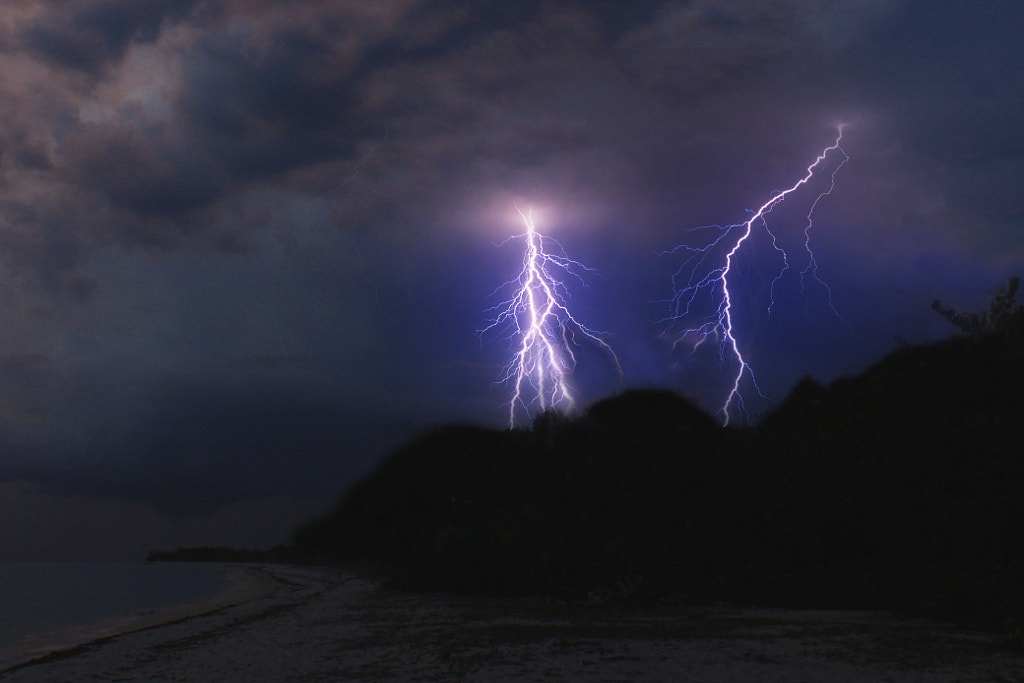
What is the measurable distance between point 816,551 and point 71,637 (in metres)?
17.0

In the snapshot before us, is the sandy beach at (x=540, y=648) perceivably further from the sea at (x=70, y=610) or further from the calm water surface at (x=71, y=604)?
the calm water surface at (x=71, y=604)

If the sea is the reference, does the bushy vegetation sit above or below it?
above

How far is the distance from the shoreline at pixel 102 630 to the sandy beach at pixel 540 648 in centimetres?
17

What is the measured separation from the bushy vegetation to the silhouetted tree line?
5 cm

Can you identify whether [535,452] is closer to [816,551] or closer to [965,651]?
[816,551]

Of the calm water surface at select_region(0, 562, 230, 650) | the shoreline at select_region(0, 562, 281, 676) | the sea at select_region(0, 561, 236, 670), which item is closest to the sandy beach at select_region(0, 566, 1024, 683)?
the shoreline at select_region(0, 562, 281, 676)

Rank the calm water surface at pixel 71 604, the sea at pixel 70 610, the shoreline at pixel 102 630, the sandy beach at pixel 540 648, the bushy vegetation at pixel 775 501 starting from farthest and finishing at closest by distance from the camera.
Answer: the calm water surface at pixel 71 604 < the bushy vegetation at pixel 775 501 < the sea at pixel 70 610 < the shoreline at pixel 102 630 < the sandy beach at pixel 540 648

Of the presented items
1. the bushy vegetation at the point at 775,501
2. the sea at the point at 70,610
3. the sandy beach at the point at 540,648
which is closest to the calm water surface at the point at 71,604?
the sea at the point at 70,610

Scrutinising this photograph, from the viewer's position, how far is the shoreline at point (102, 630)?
12281 millimetres

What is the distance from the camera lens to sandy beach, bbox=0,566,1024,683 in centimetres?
880

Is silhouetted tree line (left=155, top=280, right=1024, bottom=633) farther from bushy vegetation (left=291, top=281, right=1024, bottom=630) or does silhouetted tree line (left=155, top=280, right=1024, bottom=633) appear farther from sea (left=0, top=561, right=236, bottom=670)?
sea (left=0, top=561, right=236, bottom=670)

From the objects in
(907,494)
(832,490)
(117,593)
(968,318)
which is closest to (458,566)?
(832,490)

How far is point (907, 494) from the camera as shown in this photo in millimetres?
18953

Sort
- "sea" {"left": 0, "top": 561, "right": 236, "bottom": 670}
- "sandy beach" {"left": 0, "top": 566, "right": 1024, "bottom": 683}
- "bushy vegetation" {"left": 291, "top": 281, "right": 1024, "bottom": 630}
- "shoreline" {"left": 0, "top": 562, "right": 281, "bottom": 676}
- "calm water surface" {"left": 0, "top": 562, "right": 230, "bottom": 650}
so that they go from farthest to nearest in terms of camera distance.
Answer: "calm water surface" {"left": 0, "top": 562, "right": 230, "bottom": 650}, "bushy vegetation" {"left": 291, "top": 281, "right": 1024, "bottom": 630}, "sea" {"left": 0, "top": 561, "right": 236, "bottom": 670}, "shoreline" {"left": 0, "top": 562, "right": 281, "bottom": 676}, "sandy beach" {"left": 0, "top": 566, "right": 1024, "bottom": 683}
